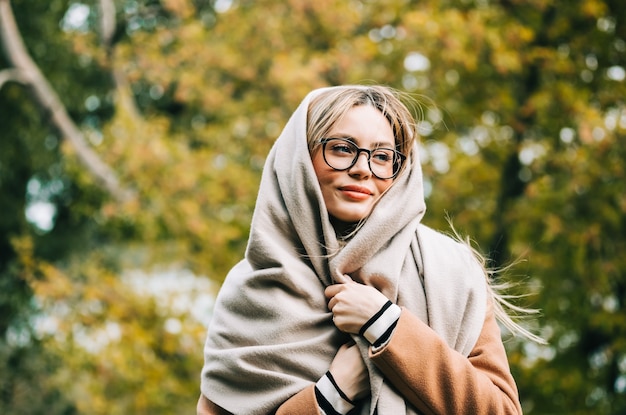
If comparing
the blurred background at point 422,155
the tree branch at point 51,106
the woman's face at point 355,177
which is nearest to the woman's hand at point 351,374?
the woman's face at point 355,177

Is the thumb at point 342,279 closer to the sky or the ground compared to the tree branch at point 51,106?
closer to the sky

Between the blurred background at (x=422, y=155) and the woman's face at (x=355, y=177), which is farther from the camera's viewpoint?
the blurred background at (x=422, y=155)

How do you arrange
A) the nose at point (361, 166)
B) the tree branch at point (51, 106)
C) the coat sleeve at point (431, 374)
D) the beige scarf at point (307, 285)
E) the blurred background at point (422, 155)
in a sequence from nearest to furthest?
the coat sleeve at point (431, 374) < the beige scarf at point (307, 285) < the nose at point (361, 166) < the blurred background at point (422, 155) < the tree branch at point (51, 106)

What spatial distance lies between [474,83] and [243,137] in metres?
2.67

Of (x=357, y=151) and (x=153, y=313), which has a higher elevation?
(x=357, y=151)

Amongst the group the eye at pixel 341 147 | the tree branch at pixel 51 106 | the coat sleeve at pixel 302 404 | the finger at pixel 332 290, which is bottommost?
the tree branch at pixel 51 106

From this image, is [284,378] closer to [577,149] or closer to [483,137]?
[577,149]

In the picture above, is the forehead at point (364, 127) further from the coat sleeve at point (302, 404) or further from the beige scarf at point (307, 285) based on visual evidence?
the coat sleeve at point (302, 404)

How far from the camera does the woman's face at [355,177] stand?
216 centimetres

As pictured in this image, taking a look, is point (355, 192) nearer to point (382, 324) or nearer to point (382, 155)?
point (382, 155)

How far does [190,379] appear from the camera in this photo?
884 cm

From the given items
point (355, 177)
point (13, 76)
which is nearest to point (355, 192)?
point (355, 177)

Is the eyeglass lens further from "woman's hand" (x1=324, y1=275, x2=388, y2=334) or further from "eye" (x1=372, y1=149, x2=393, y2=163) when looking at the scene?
"woman's hand" (x1=324, y1=275, x2=388, y2=334)

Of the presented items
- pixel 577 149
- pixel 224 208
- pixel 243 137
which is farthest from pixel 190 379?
pixel 577 149
